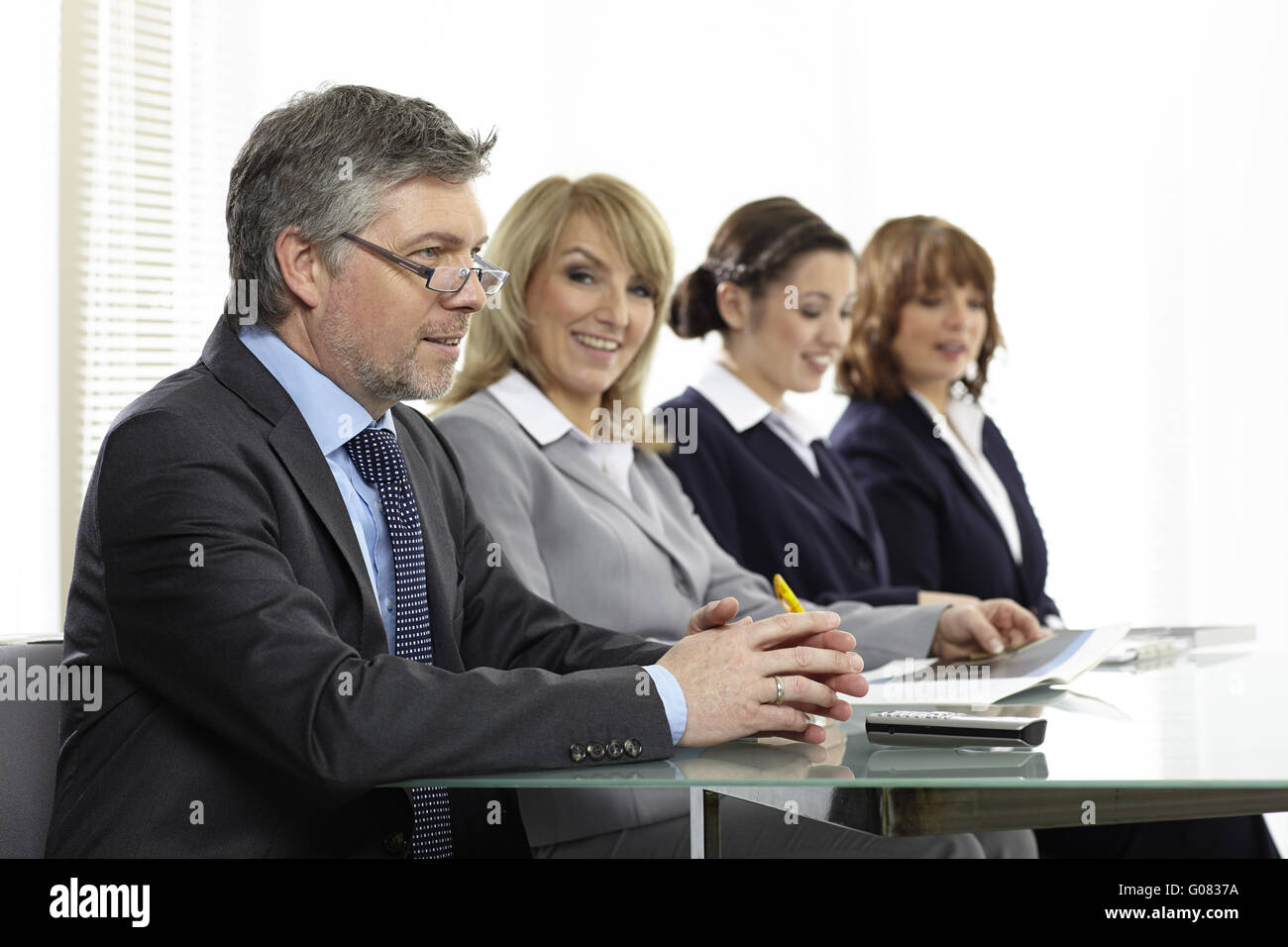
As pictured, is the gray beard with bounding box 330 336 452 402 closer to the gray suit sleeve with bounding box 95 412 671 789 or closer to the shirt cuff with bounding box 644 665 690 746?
the gray suit sleeve with bounding box 95 412 671 789

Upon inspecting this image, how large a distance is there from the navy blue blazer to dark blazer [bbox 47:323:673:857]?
4.33ft

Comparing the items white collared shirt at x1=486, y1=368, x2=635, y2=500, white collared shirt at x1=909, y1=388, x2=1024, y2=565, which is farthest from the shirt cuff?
white collared shirt at x1=909, y1=388, x2=1024, y2=565

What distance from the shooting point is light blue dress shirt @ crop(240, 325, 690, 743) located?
1425mm

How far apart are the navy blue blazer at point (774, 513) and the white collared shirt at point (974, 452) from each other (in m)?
0.42

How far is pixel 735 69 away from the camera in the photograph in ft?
13.5

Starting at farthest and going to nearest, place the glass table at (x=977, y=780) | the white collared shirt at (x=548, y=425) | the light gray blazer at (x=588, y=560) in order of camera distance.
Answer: the white collared shirt at (x=548, y=425) < the light gray blazer at (x=588, y=560) < the glass table at (x=977, y=780)

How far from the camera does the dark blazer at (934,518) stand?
9.60ft

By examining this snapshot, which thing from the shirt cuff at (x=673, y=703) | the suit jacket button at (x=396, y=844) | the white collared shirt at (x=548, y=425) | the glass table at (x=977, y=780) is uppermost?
the white collared shirt at (x=548, y=425)

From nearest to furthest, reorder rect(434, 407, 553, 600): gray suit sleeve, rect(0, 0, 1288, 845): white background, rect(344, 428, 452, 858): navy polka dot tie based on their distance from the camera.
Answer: rect(344, 428, 452, 858): navy polka dot tie
rect(434, 407, 553, 600): gray suit sleeve
rect(0, 0, 1288, 845): white background

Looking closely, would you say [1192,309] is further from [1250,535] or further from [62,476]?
[62,476]

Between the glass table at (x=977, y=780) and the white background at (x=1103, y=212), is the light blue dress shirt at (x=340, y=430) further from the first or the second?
the white background at (x=1103, y=212)

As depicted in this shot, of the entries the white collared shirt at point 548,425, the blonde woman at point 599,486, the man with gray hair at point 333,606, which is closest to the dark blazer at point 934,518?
the blonde woman at point 599,486
